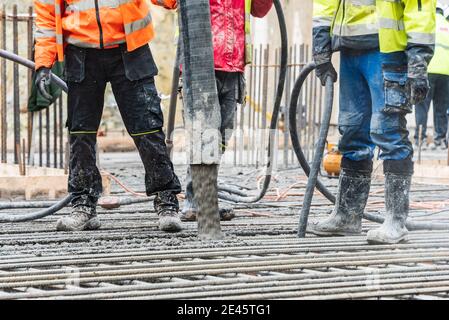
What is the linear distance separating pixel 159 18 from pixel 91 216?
34.9ft

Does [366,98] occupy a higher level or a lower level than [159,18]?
lower

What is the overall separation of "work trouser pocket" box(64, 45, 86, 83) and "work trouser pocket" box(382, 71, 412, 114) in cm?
187

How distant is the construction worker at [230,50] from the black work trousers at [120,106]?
44 cm

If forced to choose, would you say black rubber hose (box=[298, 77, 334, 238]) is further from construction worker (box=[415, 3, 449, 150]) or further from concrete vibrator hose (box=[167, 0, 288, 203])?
construction worker (box=[415, 3, 449, 150])

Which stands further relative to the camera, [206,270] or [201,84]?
[201,84]

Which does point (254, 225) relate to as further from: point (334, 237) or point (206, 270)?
point (206, 270)

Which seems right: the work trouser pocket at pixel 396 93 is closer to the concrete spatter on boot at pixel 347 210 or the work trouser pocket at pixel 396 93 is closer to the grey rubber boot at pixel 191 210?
the concrete spatter on boot at pixel 347 210

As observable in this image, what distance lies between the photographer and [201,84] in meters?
5.52

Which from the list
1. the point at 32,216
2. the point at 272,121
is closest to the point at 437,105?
the point at 272,121

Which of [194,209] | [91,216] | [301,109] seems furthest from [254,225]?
[301,109]

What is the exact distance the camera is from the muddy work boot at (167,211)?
240 inches

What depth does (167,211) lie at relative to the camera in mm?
6230

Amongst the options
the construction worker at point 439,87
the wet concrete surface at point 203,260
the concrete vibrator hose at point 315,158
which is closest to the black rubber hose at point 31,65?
the wet concrete surface at point 203,260

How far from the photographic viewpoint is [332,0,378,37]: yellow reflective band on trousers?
5.65m
